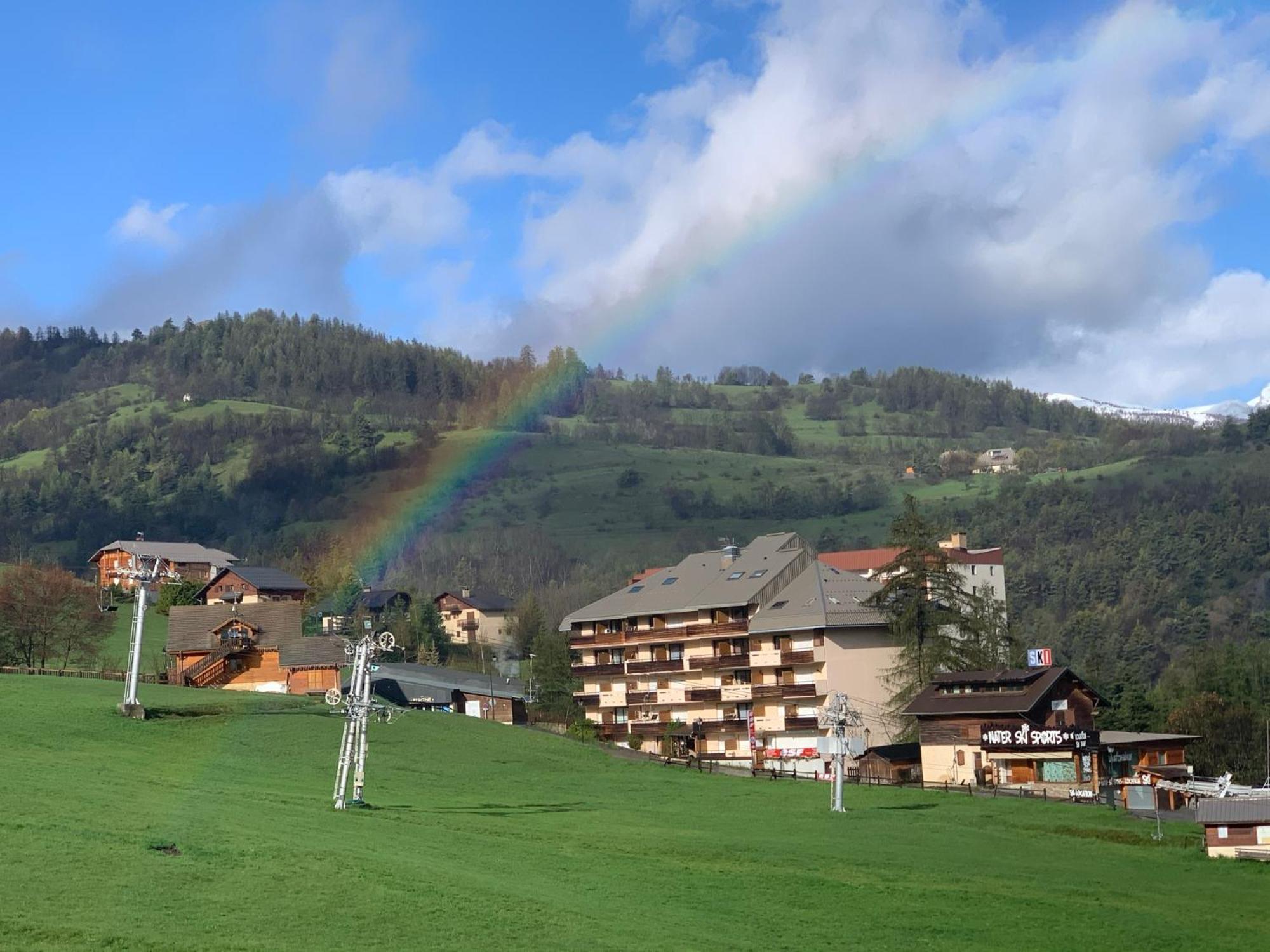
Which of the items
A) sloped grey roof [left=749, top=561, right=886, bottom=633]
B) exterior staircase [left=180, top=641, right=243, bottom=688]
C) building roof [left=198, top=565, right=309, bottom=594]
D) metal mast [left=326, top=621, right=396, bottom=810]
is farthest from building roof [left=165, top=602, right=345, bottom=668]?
building roof [left=198, top=565, right=309, bottom=594]

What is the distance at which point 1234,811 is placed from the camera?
2329 inches

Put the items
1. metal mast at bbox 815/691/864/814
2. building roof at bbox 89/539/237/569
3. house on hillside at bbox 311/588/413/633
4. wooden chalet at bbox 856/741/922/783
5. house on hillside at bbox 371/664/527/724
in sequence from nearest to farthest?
metal mast at bbox 815/691/864/814 < wooden chalet at bbox 856/741/922/783 < house on hillside at bbox 371/664/527/724 < house on hillside at bbox 311/588/413/633 < building roof at bbox 89/539/237/569

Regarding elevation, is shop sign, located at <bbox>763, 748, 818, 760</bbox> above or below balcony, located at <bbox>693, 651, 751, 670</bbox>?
below

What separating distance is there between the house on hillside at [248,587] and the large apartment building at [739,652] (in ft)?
157

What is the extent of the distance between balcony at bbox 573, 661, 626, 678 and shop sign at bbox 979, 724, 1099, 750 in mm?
38905

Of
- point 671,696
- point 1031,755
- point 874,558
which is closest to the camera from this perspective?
point 1031,755

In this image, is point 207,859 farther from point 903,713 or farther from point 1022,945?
point 903,713

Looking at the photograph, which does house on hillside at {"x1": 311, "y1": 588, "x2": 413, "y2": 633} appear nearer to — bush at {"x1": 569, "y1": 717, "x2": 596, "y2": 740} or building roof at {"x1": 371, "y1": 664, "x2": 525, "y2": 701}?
building roof at {"x1": 371, "y1": 664, "x2": 525, "y2": 701}

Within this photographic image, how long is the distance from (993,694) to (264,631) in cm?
5098

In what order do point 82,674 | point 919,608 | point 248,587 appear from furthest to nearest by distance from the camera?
point 248,587 → point 82,674 → point 919,608

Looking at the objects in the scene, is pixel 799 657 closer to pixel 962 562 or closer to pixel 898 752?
pixel 898 752

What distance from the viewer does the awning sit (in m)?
82.1

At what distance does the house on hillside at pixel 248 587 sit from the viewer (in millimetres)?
159625

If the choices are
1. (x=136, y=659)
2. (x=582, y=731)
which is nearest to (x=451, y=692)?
(x=582, y=731)
